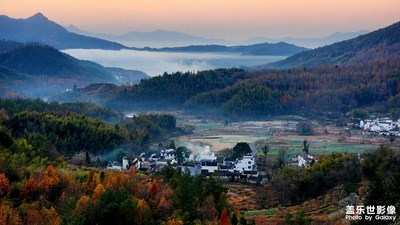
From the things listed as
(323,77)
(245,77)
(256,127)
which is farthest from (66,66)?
(256,127)

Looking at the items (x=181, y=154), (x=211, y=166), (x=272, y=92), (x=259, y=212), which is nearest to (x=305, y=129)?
(x=272, y=92)

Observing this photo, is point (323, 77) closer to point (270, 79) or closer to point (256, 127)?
point (270, 79)

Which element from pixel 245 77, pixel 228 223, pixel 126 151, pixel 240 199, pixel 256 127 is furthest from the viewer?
pixel 245 77

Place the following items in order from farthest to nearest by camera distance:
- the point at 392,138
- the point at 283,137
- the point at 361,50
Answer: the point at 361,50
the point at 283,137
the point at 392,138

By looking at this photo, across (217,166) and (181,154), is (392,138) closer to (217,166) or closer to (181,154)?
(217,166)

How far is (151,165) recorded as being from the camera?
1255 inches

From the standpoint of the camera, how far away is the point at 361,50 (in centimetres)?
10388

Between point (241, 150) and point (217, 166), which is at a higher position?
point (241, 150)

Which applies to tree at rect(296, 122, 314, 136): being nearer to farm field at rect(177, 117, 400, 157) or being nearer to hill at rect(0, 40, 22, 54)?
farm field at rect(177, 117, 400, 157)

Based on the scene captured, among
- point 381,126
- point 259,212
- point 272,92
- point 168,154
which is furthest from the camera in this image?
point 272,92

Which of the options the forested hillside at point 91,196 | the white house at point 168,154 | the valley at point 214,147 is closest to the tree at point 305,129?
the valley at point 214,147

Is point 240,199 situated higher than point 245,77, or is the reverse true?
point 245,77

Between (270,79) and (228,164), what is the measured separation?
146 feet

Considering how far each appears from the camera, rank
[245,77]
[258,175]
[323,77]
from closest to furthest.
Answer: [258,175]
[323,77]
[245,77]
